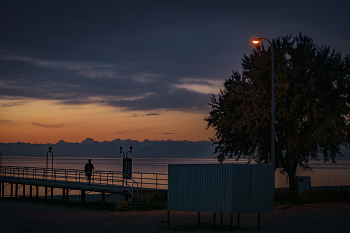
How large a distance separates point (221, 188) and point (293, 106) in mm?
13788

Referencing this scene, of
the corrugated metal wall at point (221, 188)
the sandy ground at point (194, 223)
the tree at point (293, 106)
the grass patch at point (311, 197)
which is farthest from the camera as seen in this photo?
the tree at point (293, 106)

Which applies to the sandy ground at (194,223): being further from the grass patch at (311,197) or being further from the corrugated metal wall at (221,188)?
the grass patch at (311,197)

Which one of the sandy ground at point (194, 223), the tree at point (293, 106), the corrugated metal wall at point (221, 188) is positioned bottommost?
the sandy ground at point (194, 223)

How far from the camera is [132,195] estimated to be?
82.5 feet

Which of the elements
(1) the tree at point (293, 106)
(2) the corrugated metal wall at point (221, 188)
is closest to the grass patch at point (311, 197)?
(1) the tree at point (293, 106)

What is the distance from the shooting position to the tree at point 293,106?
1041 inches

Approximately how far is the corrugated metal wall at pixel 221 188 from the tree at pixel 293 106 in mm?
11933

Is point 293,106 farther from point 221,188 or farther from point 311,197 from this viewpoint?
point 221,188

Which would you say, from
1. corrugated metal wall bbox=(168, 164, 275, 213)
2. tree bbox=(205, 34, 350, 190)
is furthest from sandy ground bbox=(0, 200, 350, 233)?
tree bbox=(205, 34, 350, 190)

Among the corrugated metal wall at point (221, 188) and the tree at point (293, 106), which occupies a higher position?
the tree at point (293, 106)

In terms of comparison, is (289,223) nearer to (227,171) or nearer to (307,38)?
(227,171)

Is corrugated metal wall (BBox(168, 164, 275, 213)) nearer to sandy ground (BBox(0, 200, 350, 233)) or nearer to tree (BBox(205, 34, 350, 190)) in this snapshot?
sandy ground (BBox(0, 200, 350, 233))

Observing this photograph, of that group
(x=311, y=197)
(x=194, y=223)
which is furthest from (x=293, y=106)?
(x=194, y=223)

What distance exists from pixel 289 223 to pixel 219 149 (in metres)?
17.0
